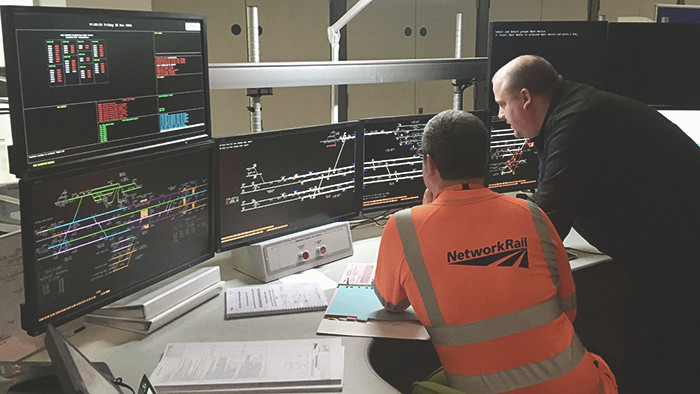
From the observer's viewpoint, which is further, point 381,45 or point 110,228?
point 381,45

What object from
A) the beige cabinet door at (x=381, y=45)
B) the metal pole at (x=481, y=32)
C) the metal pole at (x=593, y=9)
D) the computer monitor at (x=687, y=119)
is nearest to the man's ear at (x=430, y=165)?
the computer monitor at (x=687, y=119)

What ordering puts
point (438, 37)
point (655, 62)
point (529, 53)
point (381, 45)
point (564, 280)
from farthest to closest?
point (438, 37), point (381, 45), point (655, 62), point (529, 53), point (564, 280)

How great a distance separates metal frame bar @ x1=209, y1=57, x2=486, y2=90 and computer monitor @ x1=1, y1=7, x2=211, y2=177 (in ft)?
0.96

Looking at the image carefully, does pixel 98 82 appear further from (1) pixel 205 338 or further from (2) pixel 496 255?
(2) pixel 496 255

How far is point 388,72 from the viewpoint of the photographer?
2533 mm

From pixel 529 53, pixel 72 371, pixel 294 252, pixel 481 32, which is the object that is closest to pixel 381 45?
pixel 481 32

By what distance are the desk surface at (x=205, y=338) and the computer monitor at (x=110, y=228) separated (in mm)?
116

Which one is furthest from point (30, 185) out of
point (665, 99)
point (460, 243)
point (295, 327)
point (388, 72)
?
point (665, 99)

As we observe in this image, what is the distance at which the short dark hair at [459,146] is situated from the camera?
5.32ft

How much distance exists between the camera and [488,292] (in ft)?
4.91

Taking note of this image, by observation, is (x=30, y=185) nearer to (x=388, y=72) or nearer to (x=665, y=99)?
(x=388, y=72)

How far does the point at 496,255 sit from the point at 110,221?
36.8 inches

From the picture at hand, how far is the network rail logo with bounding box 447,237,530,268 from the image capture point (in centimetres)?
150

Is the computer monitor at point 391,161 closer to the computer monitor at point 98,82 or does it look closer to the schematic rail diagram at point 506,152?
the schematic rail diagram at point 506,152
